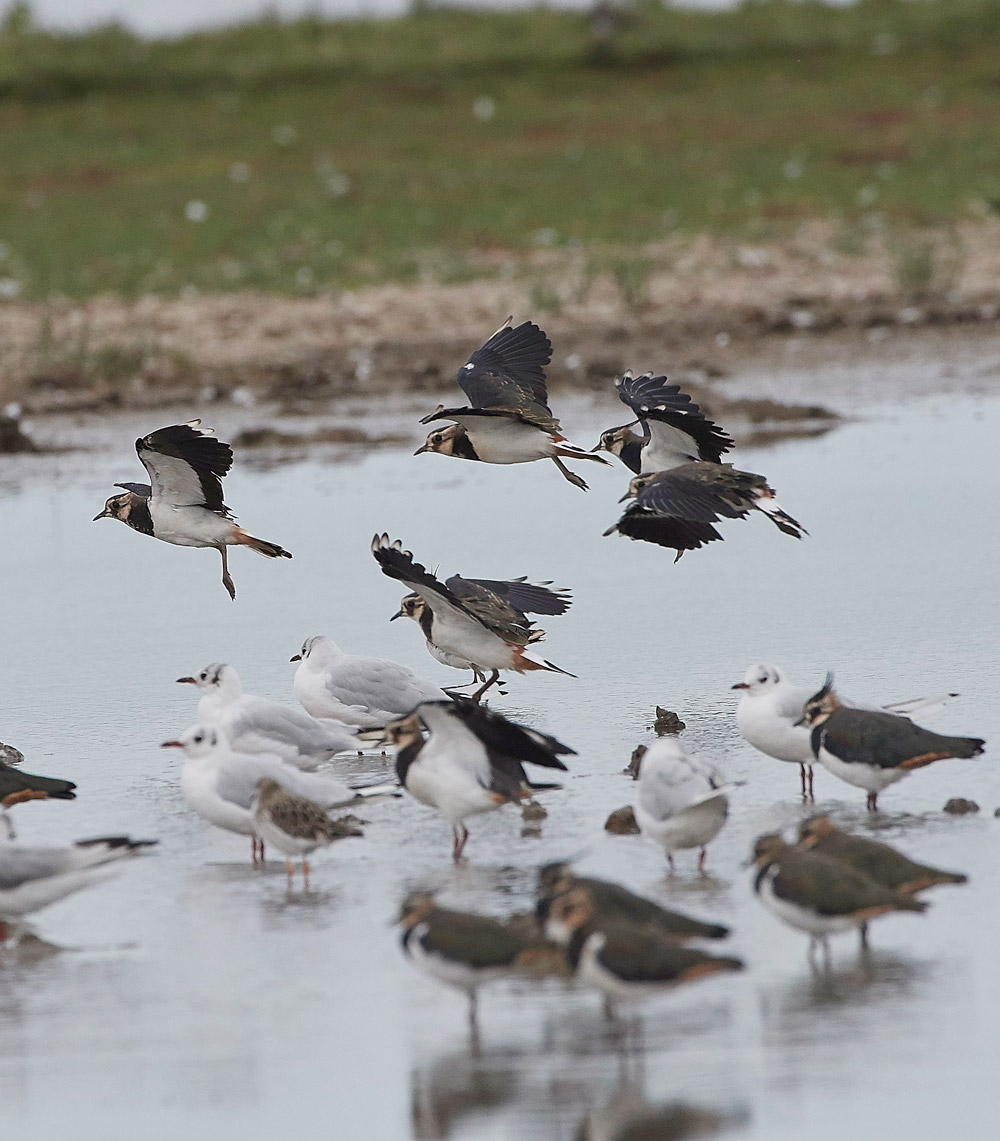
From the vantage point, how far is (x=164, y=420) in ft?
53.1

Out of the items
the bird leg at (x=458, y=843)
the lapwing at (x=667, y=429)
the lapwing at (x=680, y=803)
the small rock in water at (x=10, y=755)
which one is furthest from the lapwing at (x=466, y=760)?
the lapwing at (x=667, y=429)

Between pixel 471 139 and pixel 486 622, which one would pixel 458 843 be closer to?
pixel 486 622

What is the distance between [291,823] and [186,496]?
3574 millimetres

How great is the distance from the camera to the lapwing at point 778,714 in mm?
6910

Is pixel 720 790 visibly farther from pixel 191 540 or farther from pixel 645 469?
pixel 191 540

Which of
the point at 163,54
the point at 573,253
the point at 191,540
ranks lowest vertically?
the point at 191,540

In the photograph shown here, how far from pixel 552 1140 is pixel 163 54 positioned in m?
37.3

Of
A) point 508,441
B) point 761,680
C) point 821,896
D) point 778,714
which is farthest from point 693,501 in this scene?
point 821,896

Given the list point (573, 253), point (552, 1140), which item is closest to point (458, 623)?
point (552, 1140)

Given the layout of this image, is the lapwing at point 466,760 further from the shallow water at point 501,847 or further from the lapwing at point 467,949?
the lapwing at point 467,949

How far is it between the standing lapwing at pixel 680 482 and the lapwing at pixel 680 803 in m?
2.38

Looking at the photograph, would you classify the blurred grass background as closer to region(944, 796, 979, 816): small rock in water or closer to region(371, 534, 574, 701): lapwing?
region(371, 534, 574, 701): lapwing

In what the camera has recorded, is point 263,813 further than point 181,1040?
Yes

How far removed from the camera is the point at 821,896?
5211 millimetres
